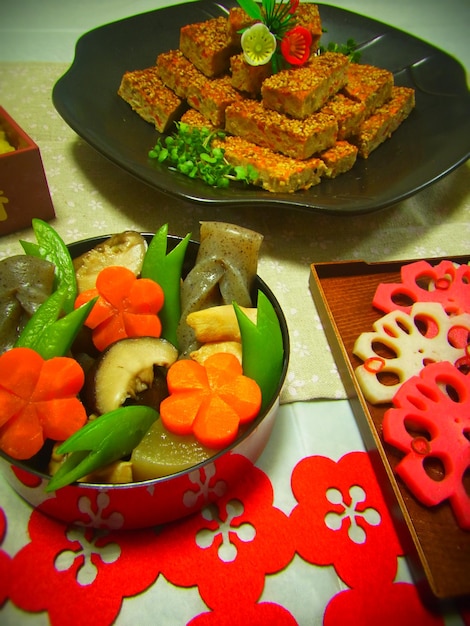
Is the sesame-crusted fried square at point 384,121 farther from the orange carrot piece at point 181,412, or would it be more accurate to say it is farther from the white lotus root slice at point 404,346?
the orange carrot piece at point 181,412

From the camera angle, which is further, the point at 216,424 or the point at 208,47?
the point at 208,47

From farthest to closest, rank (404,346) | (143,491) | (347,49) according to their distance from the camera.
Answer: (347,49) → (404,346) → (143,491)

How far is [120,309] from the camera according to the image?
0.88 meters

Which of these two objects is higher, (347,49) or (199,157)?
(347,49)

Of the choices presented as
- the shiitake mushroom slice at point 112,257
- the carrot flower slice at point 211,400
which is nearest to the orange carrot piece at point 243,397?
the carrot flower slice at point 211,400

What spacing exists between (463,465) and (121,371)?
591mm

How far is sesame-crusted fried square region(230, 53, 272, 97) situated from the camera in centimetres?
149

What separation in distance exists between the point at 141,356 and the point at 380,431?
1.51 feet

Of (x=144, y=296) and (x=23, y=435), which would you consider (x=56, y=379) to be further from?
(x=144, y=296)

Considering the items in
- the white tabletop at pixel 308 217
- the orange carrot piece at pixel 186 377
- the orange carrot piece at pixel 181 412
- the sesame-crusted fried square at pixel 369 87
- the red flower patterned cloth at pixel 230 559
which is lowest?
the red flower patterned cloth at pixel 230 559

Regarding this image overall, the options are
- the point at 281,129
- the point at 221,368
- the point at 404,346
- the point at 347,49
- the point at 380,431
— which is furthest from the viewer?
the point at 347,49

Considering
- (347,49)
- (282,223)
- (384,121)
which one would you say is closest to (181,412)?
(282,223)

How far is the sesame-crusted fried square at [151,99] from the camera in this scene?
1.49 meters

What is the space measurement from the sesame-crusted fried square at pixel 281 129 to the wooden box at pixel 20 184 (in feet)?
1.83
